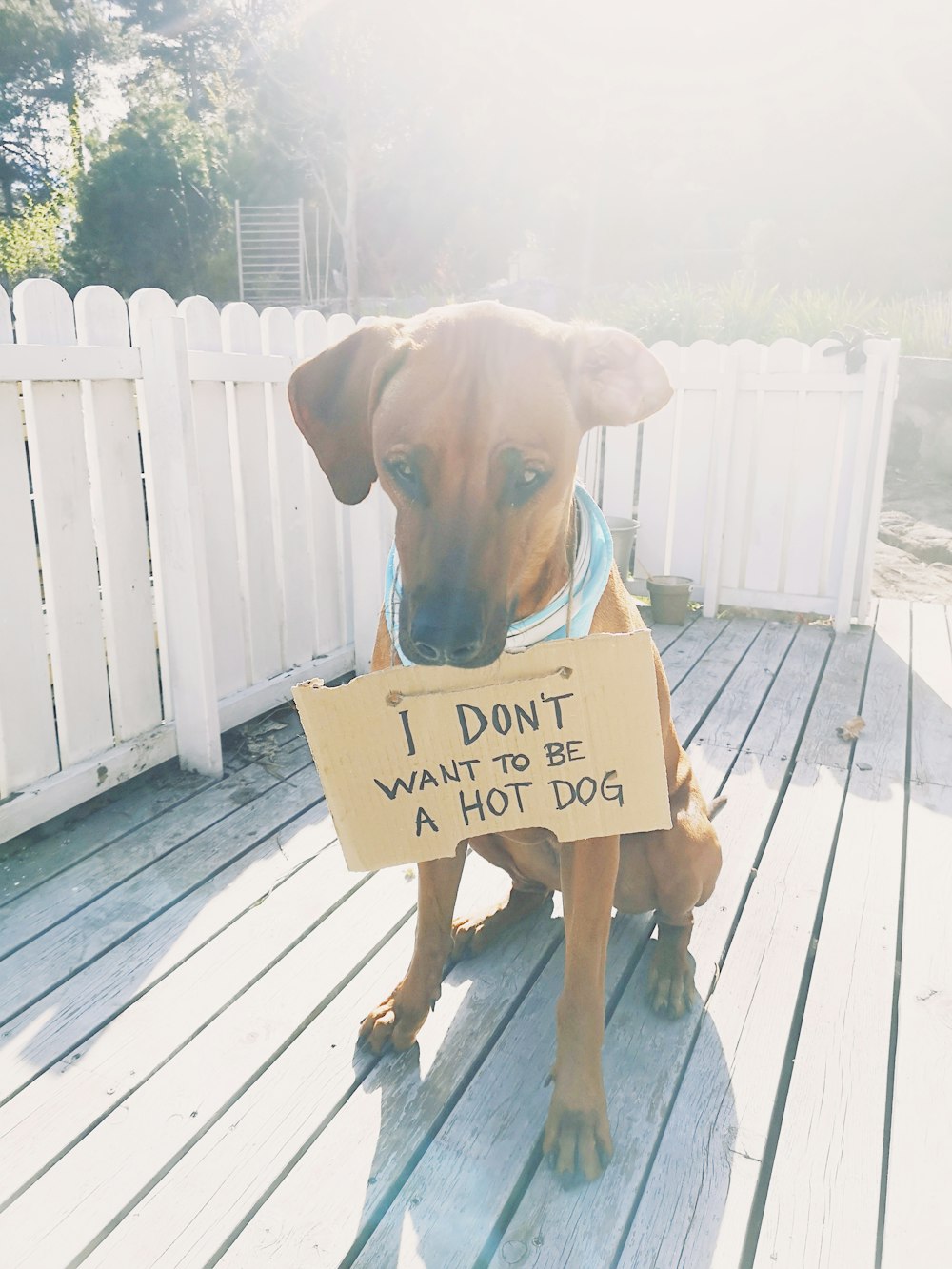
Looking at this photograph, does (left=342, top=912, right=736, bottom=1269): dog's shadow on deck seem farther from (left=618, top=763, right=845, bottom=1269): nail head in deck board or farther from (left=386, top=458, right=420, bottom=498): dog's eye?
(left=386, top=458, right=420, bottom=498): dog's eye

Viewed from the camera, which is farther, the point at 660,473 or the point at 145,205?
the point at 145,205

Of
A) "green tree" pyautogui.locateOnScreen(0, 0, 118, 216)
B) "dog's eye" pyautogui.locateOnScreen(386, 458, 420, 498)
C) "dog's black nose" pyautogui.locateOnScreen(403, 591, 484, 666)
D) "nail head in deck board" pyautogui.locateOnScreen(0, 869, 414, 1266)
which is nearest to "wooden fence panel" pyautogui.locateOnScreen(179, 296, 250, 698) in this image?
"nail head in deck board" pyautogui.locateOnScreen(0, 869, 414, 1266)

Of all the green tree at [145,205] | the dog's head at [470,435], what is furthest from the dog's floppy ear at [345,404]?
the green tree at [145,205]

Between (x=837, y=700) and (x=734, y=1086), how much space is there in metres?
2.45

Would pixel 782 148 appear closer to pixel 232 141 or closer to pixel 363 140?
pixel 363 140

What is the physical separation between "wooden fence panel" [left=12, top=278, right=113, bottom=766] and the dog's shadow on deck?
149cm

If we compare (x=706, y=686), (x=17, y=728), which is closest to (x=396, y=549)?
(x=17, y=728)

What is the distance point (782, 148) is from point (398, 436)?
2427cm

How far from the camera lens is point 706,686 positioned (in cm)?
405

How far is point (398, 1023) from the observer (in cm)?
185

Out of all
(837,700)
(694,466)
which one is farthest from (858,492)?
(837,700)

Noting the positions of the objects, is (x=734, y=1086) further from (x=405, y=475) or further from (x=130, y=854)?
(x=130, y=854)

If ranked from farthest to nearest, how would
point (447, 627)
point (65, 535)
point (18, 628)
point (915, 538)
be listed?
point (915, 538) → point (65, 535) → point (18, 628) → point (447, 627)

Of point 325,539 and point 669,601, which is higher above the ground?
point 325,539
